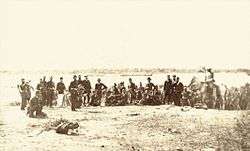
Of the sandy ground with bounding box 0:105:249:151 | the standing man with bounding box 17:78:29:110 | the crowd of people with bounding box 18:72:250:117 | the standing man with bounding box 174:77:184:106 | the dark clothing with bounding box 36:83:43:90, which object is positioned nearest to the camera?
the sandy ground with bounding box 0:105:249:151

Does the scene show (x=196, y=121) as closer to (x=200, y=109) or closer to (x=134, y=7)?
(x=200, y=109)

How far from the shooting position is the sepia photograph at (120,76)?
12797mm

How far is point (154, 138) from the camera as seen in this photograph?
1274cm

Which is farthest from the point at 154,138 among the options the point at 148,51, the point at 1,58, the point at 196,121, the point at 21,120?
the point at 148,51

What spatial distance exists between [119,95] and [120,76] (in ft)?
20.4

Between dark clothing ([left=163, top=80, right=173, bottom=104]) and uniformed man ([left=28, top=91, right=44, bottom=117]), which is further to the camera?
dark clothing ([left=163, top=80, right=173, bottom=104])

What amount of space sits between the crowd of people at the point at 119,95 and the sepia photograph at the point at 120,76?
1.4 inches

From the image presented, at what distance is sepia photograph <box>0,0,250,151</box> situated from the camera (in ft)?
42.0

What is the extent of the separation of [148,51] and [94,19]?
7044 mm

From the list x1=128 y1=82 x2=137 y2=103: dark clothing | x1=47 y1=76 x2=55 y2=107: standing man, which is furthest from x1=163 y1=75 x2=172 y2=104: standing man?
x1=47 y1=76 x2=55 y2=107: standing man

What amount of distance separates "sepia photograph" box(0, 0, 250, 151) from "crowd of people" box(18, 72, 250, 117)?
0.11 feet

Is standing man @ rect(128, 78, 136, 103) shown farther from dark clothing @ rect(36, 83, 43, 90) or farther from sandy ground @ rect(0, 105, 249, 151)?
dark clothing @ rect(36, 83, 43, 90)

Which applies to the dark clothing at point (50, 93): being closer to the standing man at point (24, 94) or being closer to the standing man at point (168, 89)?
the standing man at point (24, 94)

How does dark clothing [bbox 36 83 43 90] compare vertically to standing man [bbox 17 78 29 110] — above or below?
above
